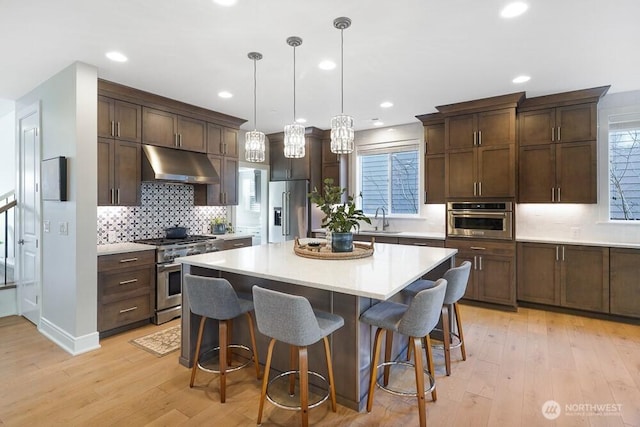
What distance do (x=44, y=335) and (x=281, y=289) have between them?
2871 mm

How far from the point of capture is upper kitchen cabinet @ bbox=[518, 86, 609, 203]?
3988mm

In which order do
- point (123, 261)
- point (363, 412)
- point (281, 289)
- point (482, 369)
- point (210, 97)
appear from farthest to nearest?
point (210, 97) < point (123, 261) < point (482, 369) < point (281, 289) < point (363, 412)

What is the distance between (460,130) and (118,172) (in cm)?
430

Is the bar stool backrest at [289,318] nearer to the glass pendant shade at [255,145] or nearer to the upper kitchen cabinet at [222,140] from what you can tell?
the glass pendant shade at [255,145]

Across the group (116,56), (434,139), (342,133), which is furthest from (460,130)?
(116,56)

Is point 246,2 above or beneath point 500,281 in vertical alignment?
above

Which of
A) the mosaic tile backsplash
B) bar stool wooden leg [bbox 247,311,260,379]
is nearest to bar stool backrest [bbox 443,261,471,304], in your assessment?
bar stool wooden leg [bbox 247,311,260,379]

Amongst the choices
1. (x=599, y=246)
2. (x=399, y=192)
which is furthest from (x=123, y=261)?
(x=599, y=246)

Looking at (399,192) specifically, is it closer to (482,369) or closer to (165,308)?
(482,369)

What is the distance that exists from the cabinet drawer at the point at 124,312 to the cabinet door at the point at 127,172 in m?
1.10

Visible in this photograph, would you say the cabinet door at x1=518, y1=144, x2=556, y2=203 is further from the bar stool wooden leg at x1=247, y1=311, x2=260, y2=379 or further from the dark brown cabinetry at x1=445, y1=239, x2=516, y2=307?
the bar stool wooden leg at x1=247, y1=311, x2=260, y2=379

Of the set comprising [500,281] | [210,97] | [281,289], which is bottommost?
[500,281]

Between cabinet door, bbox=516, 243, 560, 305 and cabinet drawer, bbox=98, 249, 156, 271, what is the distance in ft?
14.8

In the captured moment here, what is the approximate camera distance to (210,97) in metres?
4.14
